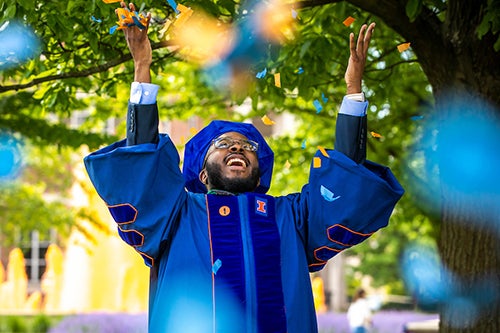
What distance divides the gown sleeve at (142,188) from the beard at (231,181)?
0.74 ft

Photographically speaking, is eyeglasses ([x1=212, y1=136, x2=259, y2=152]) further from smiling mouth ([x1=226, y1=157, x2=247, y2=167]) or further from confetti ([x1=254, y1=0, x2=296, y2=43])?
confetti ([x1=254, y1=0, x2=296, y2=43])

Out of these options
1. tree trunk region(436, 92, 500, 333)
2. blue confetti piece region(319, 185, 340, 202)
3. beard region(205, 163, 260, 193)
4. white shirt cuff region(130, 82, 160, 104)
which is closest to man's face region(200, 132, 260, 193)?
beard region(205, 163, 260, 193)

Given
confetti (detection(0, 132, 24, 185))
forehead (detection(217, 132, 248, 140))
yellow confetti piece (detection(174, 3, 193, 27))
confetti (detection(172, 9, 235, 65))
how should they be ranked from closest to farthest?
1. forehead (detection(217, 132, 248, 140))
2. yellow confetti piece (detection(174, 3, 193, 27))
3. confetti (detection(172, 9, 235, 65))
4. confetti (detection(0, 132, 24, 185))

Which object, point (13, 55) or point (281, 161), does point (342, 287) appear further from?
point (13, 55)

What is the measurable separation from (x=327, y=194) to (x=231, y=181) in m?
0.43

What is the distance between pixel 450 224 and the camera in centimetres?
527

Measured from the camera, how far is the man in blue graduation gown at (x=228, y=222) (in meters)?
3.20

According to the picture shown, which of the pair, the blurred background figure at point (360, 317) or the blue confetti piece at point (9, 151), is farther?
the blurred background figure at point (360, 317)

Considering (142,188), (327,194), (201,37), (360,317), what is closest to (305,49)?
(201,37)

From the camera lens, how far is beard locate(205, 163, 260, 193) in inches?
137

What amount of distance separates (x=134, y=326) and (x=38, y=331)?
2.30 meters

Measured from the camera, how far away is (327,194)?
3297 mm

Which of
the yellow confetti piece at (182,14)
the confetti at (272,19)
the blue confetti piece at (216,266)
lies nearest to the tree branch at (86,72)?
the yellow confetti piece at (182,14)

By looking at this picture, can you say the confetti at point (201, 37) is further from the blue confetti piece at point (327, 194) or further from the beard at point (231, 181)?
the blue confetti piece at point (327, 194)
